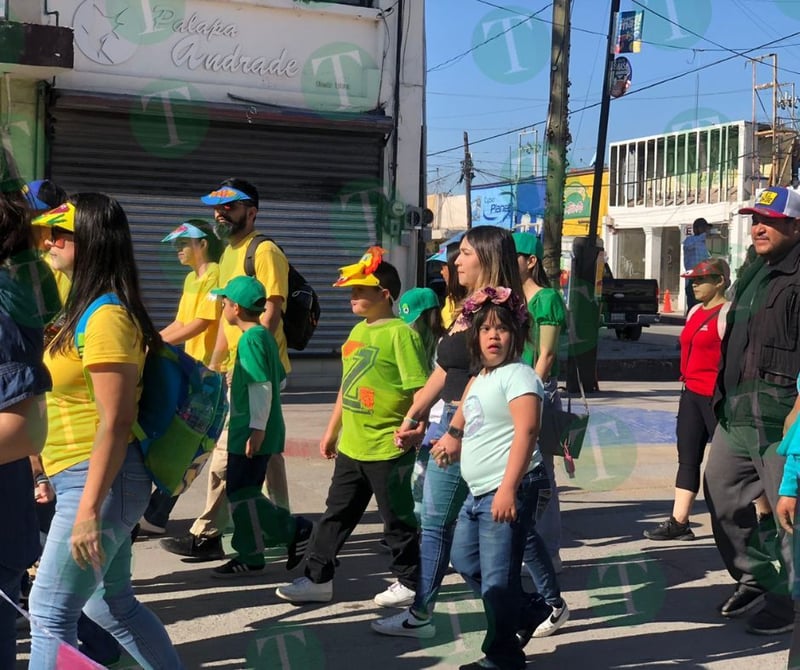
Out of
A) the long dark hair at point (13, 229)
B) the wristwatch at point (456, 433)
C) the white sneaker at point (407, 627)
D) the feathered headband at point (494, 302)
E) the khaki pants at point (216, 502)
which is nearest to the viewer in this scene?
the long dark hair at point (13, 229)

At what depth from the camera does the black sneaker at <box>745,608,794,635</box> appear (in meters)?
4.78

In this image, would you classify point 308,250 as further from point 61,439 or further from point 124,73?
point 61,439

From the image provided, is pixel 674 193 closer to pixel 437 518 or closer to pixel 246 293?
pixel 246 293

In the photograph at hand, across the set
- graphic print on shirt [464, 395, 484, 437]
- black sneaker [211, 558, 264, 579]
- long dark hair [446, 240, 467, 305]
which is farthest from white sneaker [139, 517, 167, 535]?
graphic print on shirt [464, 395, 484, 437]

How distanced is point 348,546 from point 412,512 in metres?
1.41

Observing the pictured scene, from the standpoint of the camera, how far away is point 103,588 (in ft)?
10.8

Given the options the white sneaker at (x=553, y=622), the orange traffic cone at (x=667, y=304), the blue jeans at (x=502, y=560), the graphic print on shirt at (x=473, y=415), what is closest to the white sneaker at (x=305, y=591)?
the white sneaker at (x=553, y=622)

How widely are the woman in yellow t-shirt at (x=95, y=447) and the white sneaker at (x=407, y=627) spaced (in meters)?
1.42

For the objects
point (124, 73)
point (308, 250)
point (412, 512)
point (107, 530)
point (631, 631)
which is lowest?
point (631, 631)

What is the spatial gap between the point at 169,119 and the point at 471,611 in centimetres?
909

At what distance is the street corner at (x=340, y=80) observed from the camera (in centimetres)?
1348

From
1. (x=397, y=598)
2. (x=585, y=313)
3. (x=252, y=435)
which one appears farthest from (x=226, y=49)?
(x=397, y=598)

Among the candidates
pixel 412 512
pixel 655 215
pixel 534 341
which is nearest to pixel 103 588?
pixel 412 512

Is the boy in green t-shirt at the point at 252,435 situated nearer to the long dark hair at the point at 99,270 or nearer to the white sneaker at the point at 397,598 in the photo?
the white sneaker at the point at 397,598
